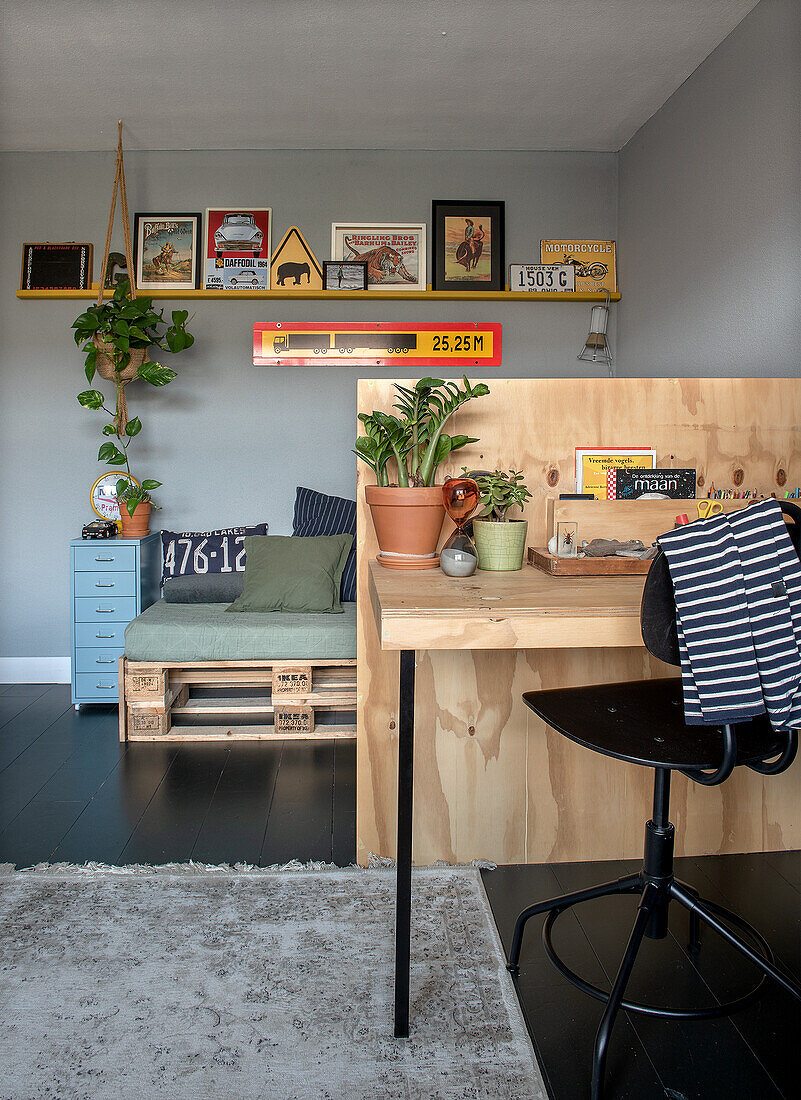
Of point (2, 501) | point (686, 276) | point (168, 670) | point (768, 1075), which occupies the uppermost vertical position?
point (686, 276)

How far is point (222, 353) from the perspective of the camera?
4.21 metres

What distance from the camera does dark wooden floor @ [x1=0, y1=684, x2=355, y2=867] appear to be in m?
2.30

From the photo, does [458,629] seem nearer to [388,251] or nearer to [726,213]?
[726,213]

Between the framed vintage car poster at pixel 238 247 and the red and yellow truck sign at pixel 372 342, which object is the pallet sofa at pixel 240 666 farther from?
the framed vintage car poster at pixel 238 247

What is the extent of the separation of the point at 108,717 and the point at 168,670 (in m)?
0.46

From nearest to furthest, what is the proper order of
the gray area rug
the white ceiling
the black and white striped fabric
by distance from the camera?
the black and white striped fabric → the gray area rug → the white ceiling

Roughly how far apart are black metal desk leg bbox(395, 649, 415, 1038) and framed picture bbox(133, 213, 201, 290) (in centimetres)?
325

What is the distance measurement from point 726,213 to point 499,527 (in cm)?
178

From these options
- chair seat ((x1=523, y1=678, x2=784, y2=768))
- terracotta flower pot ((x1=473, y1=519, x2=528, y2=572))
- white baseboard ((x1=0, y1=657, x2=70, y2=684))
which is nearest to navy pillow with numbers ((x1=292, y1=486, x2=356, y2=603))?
white baseboard ((x1=0, y1=657, x2=70, y2=684))

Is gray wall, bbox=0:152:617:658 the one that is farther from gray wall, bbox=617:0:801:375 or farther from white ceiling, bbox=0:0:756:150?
gray wall, bbox=617:0:801:375

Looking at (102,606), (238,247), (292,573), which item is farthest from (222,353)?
(102,606)

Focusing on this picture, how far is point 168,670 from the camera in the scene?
132 inches

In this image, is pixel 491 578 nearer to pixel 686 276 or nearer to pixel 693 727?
pixel 693 727

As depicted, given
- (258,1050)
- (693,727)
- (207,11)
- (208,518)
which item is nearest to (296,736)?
(208,518)
